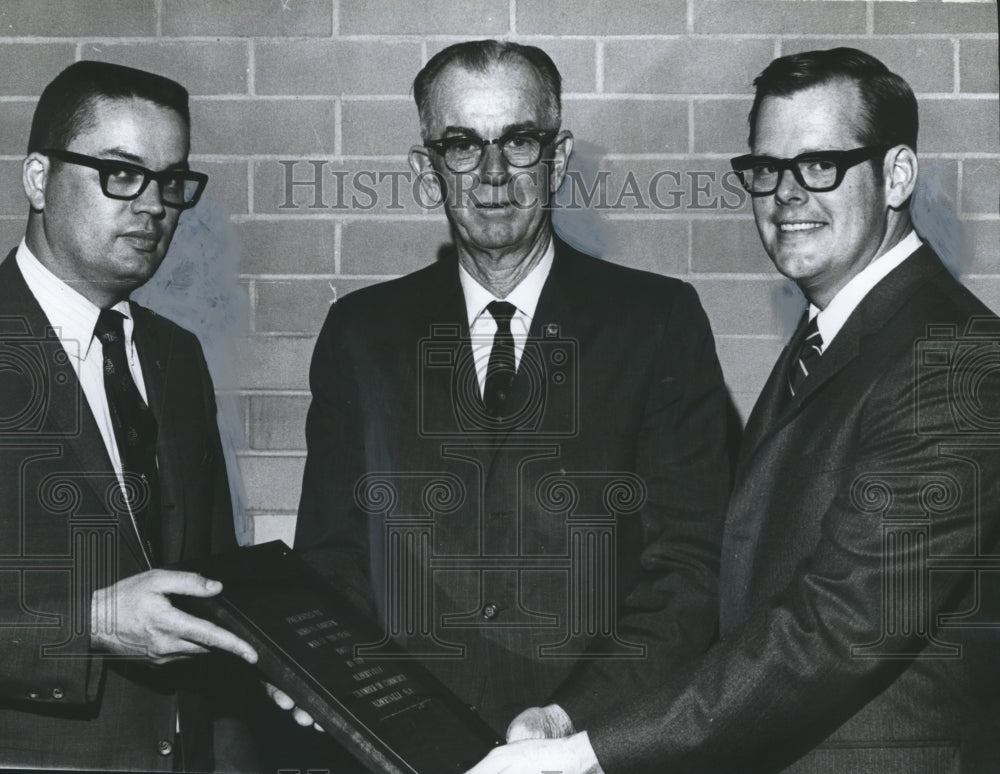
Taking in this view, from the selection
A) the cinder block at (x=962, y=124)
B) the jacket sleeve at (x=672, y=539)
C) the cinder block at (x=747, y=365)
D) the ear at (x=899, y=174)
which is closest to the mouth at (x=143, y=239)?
the jacket sleeve at (x=672, y=539)

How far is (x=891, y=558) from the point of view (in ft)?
7.59

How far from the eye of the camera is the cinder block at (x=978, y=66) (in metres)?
2.54

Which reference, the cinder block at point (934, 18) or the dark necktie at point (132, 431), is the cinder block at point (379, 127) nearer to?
the dark necktie at point (132, 431)

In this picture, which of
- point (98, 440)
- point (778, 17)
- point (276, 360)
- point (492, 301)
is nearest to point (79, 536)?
point (98, 440)

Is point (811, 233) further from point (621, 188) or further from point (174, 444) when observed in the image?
point (174, 444)

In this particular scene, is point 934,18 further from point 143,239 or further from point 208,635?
point 208,635

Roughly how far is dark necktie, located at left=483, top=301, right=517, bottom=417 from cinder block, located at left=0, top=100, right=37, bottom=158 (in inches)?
47.5

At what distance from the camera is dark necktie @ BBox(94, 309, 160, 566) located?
8.78 feet

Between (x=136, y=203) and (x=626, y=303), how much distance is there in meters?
1.19

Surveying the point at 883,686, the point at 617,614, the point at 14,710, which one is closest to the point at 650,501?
the point at 617,614

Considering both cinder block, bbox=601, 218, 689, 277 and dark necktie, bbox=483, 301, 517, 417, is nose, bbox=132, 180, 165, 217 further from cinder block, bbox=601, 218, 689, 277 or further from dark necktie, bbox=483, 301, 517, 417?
cinder block, bbox=601, 218, 689, 277

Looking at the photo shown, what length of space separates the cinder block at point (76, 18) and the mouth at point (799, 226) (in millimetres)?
1566

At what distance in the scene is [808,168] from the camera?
98.0 inches

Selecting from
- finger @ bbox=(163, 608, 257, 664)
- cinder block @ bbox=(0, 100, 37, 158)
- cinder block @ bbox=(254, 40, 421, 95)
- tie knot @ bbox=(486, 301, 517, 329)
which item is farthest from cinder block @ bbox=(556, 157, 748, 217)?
cinder block @ bbox=(0, 100, 37, 158)
